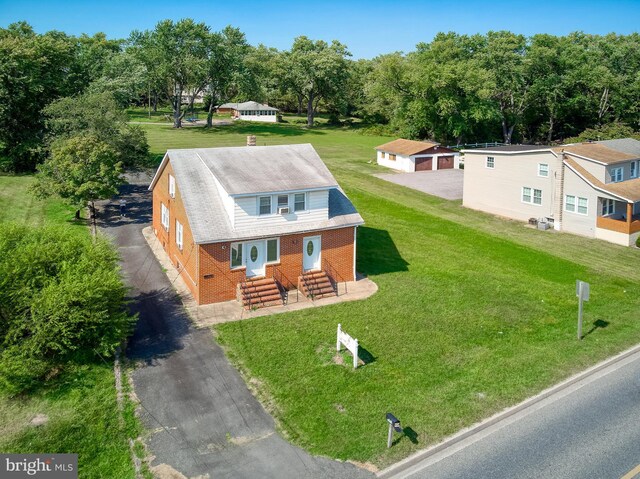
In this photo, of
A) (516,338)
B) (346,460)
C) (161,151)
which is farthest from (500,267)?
(161,151)

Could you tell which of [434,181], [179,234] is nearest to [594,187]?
[434,181]

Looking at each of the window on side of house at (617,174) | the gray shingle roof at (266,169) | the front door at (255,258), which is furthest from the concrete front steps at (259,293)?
the window on side of house at (617,174)

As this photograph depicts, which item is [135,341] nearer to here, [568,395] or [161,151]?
[568,395]

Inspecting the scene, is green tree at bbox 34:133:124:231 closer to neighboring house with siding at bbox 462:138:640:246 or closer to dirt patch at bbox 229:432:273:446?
dirt patch at bbox 229:432:273:446

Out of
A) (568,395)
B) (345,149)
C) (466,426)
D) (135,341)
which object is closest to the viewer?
(466,426)

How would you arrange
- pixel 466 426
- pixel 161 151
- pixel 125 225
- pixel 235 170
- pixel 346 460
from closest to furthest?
pixel 346 460
pixel 466 426
pixel 235 170
pixel 125 225
pixel 161 151

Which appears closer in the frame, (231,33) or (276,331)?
(276,331)

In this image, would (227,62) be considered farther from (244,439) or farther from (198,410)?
(244,439)

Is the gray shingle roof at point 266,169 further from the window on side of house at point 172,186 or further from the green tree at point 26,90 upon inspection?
the green tree at point 26,90
